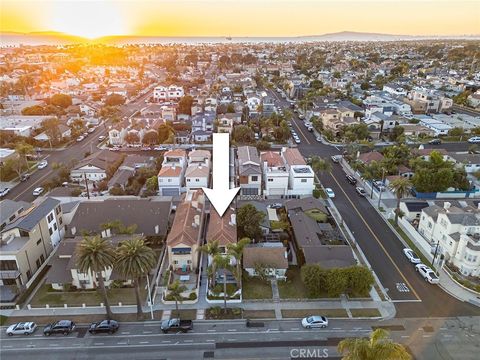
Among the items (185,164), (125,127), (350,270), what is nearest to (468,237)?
(350,270)

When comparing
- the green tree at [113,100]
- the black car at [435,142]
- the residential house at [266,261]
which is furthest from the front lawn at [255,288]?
the green tree at [113,100]

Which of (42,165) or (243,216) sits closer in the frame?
(243,216)

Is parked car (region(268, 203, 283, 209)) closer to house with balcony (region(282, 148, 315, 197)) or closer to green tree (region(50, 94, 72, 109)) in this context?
house with balcony (region(282, 148, 315, 197))

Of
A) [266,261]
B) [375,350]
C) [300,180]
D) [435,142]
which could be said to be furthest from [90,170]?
[435,142]

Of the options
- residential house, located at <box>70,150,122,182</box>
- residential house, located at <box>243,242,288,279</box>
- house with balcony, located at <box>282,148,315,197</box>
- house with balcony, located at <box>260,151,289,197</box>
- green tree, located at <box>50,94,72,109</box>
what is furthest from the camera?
green tree, located at <box>50,94,72,109</box>

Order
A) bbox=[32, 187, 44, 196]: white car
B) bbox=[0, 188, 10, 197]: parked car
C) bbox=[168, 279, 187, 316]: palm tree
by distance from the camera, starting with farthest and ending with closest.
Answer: bbox=[0, 188, 10, 197]: parked car → bbox=[32, 187, 44, 196]: white car → bbox=[168, 279, 187, 316]: palm tree

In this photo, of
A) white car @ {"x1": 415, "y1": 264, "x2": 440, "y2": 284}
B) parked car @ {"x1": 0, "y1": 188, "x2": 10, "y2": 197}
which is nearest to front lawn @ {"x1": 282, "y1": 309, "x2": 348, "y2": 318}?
white car @ {"x1": 415, "y1": 264, "x2": 440, "y2": 284}

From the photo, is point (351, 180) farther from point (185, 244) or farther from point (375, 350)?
point (375, 350)
